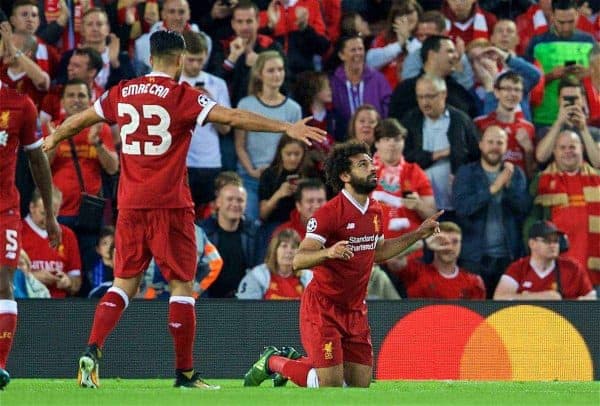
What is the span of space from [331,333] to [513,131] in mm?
5351

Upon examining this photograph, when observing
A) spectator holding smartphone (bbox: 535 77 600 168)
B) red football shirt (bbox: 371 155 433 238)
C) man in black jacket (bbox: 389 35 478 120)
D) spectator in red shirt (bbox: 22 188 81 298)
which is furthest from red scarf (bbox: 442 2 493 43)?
spectator in red shirt (bbox: 22 188 81 298)

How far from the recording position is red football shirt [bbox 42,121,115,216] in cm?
1387

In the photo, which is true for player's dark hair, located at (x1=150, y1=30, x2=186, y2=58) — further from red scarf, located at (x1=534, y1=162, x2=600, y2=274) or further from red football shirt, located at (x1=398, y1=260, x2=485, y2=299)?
red scarf, located at (x1=534, y1=162, x2=600, y2=274)

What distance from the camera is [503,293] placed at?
13.9 metres

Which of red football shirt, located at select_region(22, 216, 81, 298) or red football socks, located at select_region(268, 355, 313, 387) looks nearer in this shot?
red football socks, located at select_region(268, 355, 313, 387)

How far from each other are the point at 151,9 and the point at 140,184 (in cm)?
623

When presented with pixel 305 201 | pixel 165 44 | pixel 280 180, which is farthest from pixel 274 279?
pixel 165 44

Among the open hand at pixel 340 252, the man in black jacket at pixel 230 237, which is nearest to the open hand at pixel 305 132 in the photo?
the open hand at pixel 340 252

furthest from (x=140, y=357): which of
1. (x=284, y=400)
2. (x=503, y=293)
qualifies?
(x=284, y=400)

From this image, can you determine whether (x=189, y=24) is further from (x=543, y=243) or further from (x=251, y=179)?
(x=543, y=243)

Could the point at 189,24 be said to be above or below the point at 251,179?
above

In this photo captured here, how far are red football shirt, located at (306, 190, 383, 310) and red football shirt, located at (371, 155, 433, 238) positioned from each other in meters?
3.50

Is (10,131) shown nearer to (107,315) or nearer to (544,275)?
(107,315)

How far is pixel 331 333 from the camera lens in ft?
33.6
